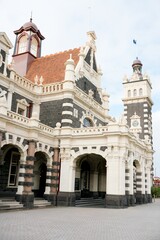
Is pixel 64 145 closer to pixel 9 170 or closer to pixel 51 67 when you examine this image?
pixel 9 170

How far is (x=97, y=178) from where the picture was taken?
30172mm

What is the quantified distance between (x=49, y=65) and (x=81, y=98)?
7427 mm

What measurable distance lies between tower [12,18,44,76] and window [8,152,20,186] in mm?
13893

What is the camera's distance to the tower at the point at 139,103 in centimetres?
4891

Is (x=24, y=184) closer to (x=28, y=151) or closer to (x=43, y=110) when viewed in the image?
(x=28, y=151)

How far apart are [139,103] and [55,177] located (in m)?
31.0

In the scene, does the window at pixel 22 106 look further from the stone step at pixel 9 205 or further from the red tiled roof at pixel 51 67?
the stone step at pixel 9 205

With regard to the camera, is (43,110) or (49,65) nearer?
(43,110)

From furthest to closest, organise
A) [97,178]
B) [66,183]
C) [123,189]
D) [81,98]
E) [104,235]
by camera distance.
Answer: [97,178] < [81,98] < [66,183] < [123,189] < [104,235]

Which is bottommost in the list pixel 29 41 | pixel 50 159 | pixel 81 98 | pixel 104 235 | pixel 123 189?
pixel 104 235

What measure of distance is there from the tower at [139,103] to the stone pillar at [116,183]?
25620mm

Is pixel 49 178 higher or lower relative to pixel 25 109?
lower

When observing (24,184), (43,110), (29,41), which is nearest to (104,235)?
(24,184)

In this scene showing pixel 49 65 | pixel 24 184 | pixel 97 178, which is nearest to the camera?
pixel 24 184
